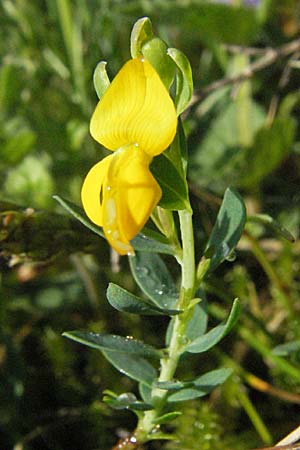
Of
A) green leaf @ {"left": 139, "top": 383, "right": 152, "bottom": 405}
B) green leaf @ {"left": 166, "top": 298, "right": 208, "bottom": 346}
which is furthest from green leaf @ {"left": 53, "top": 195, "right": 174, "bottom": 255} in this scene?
green leaf @ {"left": 139, "top": 383, "right": 152, "bottom": 405}

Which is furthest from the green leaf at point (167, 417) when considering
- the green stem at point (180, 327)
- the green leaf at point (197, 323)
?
the green leaf at point (197, 323)

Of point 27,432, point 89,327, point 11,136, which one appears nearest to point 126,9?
point 11,136

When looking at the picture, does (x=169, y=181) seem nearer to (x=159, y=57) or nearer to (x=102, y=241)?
(x=159, y=57)

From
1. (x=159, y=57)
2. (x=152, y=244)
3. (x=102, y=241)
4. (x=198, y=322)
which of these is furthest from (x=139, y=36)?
(x=102, y=241)

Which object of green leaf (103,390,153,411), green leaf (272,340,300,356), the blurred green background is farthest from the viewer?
the blurred green background

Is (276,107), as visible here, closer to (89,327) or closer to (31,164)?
(31,164)

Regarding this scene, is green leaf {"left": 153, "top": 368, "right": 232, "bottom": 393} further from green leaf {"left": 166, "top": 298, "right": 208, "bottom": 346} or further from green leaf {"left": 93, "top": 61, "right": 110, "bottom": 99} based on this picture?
green leaf {"left": 93, "top": 61, "right": 110, "bottom": 99}
